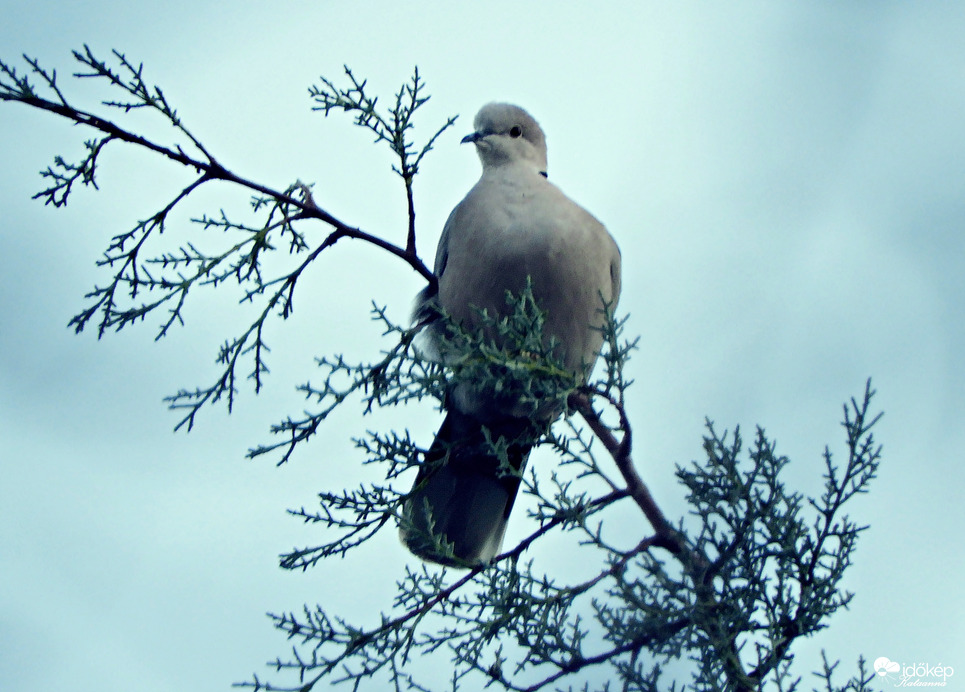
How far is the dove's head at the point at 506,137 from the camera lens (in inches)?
118

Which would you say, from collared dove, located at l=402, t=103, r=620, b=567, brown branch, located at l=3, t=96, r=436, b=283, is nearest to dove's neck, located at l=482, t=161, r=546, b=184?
collared dove, located at l=402, t=103, r=620, b=567

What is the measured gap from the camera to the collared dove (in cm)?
258

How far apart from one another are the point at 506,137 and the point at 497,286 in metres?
0.67

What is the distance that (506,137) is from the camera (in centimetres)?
303

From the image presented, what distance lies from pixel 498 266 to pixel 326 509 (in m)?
0.81

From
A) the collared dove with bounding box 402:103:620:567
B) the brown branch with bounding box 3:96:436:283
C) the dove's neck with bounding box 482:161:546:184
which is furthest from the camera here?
the dove's neck with bounding box 482:161:546:184

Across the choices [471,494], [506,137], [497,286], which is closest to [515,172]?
[506,137]

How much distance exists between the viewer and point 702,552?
1.96 metres

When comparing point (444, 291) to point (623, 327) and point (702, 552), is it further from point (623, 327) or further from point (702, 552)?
point (702, 552)

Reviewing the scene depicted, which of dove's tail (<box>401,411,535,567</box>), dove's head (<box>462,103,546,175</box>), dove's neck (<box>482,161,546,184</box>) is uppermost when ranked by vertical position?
dove's head (<box>462,103,546,175</box>)

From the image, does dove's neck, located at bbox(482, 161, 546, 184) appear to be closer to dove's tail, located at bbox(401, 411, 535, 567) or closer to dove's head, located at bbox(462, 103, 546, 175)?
dove's head, located at bbox(462, 103, 546, 175)

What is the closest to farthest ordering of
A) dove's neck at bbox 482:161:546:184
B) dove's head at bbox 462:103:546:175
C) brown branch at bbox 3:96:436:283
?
brown branch at bbox 3:96:436:283 < dove's neck at bbox 482:161:546:184 < dove's head at bbox 462:103:546:175

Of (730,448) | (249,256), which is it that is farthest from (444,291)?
(730,448)

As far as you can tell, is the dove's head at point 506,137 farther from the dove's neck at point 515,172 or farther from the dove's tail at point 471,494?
the dove's tail at point 471,494
